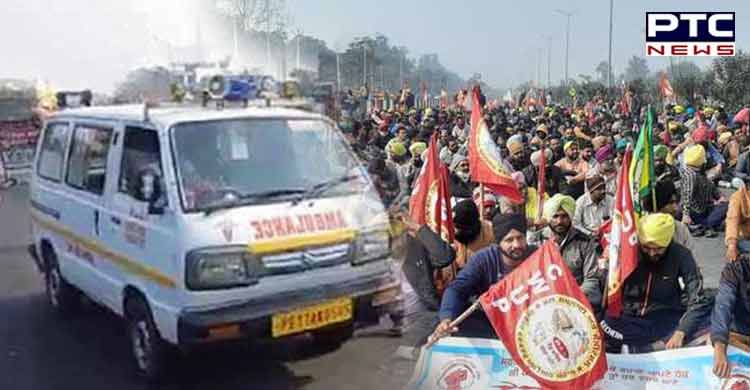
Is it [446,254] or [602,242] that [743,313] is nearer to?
[602,242]

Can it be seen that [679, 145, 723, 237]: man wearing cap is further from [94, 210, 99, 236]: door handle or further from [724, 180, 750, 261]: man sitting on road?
[94, 210, 99, 236]: door handle

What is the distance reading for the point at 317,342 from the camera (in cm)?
584

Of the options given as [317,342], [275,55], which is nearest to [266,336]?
[317,342]

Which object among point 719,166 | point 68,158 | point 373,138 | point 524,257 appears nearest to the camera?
point 524,257

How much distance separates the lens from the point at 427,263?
5.70 metres

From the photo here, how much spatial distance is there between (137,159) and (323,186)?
3.82 feet

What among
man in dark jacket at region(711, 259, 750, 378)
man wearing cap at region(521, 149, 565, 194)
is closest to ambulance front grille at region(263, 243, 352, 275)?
man in dark jacket at region(711, 259, 750, 378)

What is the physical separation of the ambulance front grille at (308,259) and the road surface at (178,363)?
800mm

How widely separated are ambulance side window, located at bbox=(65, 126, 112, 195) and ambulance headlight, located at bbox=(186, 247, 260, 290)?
134cm

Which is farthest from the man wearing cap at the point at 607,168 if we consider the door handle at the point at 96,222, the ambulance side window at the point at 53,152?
the ambulance side window at the point at 53,152

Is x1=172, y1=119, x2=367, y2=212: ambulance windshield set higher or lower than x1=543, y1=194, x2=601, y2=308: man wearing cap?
higher

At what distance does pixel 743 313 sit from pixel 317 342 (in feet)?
9.02

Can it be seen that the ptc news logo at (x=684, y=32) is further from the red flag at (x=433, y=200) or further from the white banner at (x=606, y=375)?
the white banner at (x=606, y=375)

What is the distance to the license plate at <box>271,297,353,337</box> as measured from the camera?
16.0 feet
